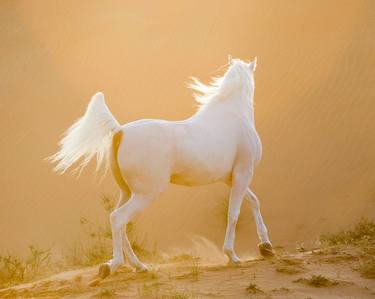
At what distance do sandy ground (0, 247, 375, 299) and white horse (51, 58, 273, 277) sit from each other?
12.1 inches

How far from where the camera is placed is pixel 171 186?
1425cm

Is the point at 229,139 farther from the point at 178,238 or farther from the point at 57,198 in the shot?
the point at 57,198

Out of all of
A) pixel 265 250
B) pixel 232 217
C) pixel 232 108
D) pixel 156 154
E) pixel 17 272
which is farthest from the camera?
pixel 17 272

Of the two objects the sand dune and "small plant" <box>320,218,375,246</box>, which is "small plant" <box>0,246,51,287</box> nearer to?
the sand dune

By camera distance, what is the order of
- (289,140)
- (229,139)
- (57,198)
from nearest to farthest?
(229,139) → (57,198) → (289,140)

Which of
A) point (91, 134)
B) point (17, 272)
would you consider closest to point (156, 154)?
→ point (91, 134)

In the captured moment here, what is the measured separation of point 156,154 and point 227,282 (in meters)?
1.52

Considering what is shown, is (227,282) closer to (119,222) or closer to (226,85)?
(119,222)

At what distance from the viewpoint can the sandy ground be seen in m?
5.68

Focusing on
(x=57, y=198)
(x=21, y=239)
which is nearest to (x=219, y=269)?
(x=21, y=239)

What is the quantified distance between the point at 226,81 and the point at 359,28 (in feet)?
52.1

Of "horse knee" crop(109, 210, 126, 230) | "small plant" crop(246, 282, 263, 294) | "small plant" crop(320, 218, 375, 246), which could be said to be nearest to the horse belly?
"horse knee" crop(109, 210, 126, 230)

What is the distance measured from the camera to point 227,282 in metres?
6.10

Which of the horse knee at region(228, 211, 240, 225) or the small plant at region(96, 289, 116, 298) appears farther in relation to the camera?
the horse knee at region(228, 211, 240, 225)
